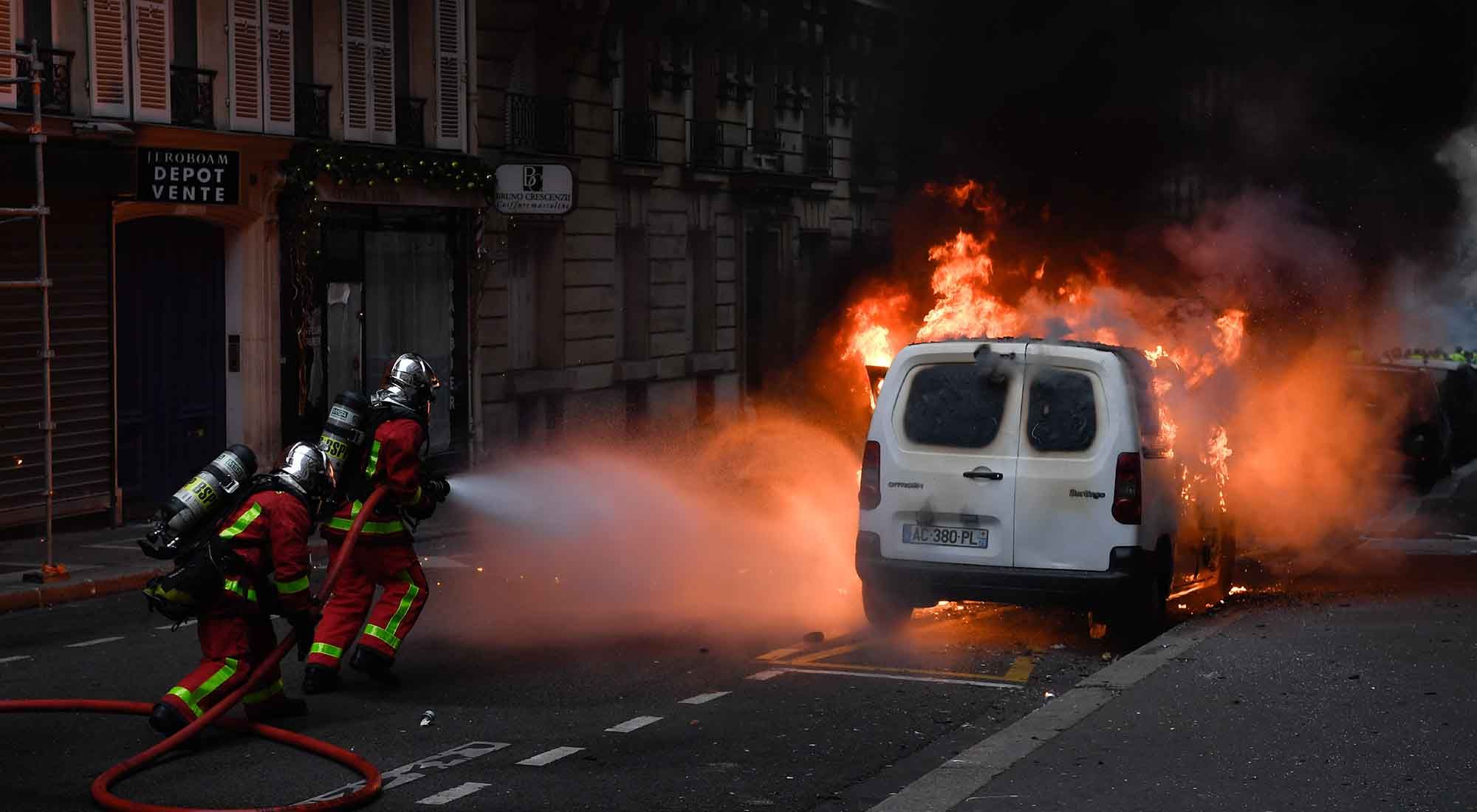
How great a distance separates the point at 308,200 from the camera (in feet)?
62.3

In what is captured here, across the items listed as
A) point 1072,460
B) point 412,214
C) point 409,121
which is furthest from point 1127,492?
point 409,121

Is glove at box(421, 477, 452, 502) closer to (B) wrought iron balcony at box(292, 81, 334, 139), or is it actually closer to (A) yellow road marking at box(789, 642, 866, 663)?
(A) yellow road marking at box(789, 642, 866, 663)

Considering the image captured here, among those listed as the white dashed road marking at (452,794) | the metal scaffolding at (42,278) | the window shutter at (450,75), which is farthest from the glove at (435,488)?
the window shutter at (450,75)

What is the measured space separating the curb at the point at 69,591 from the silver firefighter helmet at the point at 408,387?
3779 millimetres

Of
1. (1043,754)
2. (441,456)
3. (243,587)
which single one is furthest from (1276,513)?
(243,587)

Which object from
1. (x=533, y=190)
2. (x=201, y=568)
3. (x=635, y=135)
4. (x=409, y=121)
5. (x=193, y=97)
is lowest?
(x=201, y=568)

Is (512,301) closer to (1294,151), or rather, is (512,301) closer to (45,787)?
(1294,151)

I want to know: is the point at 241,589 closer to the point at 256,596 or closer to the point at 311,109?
the point at 256,596

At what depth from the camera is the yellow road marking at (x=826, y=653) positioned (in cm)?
964

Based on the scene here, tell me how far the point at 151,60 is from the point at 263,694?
10.7 m

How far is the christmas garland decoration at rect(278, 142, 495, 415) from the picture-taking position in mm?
18797

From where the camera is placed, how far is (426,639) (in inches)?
406

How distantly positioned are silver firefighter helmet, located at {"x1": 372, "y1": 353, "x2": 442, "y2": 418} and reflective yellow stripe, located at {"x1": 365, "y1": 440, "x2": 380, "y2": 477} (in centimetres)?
25

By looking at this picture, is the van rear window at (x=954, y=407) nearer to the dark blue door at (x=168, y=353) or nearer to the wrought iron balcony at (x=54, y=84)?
the wrought iron balcony at (x=54, y=84)
